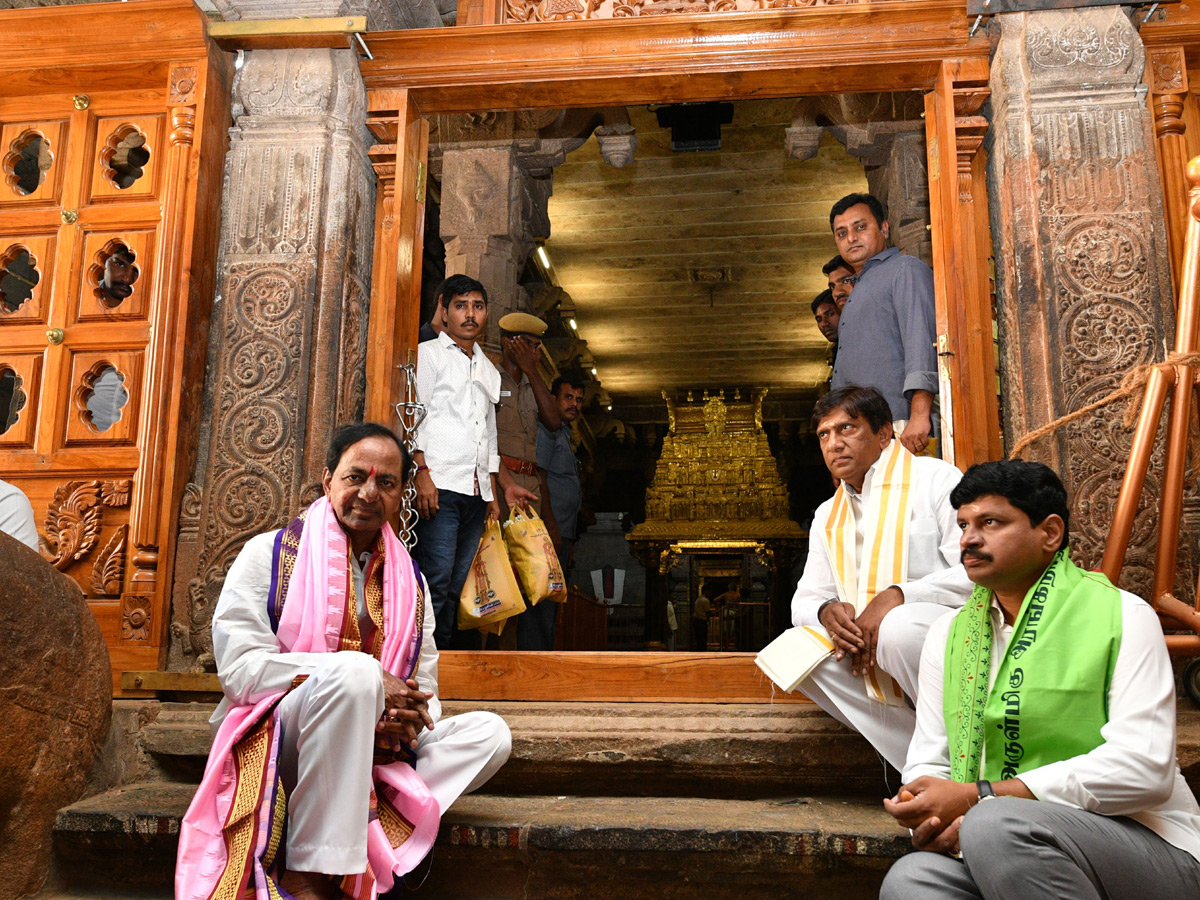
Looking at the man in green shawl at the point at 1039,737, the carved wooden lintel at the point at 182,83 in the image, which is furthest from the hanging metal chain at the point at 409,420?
the man in green shawl at the point at 1039,737

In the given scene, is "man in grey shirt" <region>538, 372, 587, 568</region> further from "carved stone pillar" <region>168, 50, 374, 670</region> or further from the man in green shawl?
the man in green shawl

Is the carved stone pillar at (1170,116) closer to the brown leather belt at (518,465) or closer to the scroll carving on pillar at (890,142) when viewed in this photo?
the scroll carving on pillar at (890,142)

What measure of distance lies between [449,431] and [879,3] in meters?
2.64

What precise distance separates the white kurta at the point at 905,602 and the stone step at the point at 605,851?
29 centimetres

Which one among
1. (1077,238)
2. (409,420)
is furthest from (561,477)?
(1077,238)

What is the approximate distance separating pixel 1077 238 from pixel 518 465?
3076 millimetres

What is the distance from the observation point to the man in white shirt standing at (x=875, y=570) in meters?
3.21

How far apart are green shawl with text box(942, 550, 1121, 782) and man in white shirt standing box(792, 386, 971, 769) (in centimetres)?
57

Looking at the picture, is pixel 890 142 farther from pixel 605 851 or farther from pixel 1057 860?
pixel 1057 860

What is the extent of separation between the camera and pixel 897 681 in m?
3.15

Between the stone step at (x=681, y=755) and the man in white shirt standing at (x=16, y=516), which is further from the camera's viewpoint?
the man in white shirt standing at (x=16, y=516)

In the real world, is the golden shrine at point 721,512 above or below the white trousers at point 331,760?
above

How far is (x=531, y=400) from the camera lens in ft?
19.8

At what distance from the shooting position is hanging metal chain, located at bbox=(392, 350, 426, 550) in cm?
452
